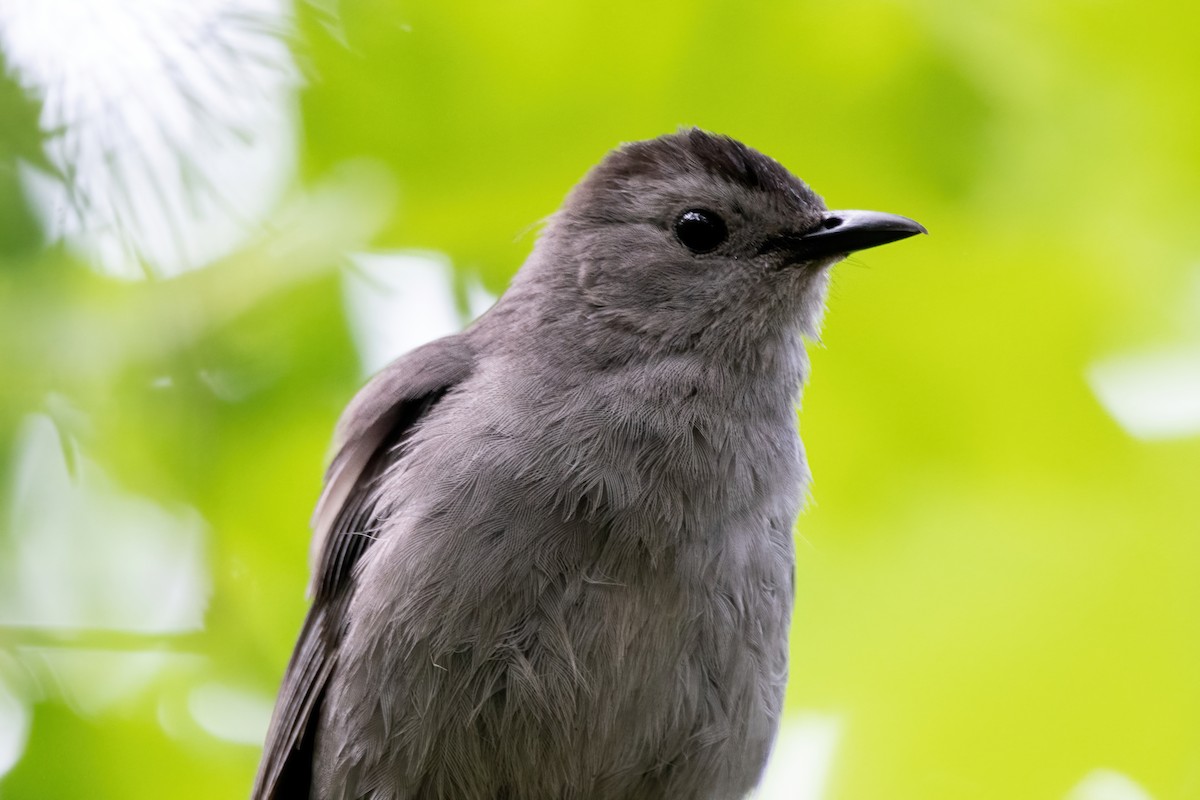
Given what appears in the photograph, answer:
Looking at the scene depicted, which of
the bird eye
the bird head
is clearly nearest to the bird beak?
the bird head

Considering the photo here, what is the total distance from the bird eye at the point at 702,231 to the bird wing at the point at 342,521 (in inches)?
22.8

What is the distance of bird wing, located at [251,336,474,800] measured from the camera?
9.05 feet

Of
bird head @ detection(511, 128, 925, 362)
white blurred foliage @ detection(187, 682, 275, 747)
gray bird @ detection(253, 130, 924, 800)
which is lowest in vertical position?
white blurred foliage @ detection(187, 682, 275, 747)

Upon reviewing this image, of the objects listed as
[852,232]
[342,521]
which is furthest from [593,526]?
[852,232]

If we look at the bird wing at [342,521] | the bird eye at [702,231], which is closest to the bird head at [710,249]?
the bird eye at [702,231]

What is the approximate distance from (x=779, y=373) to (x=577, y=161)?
817mm

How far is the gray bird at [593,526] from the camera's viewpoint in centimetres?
242

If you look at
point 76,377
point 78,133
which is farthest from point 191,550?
point 78,133

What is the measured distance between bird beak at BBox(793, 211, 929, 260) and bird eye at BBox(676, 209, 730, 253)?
183 millimetres

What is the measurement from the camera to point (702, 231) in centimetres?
290

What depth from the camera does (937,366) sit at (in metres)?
3.00

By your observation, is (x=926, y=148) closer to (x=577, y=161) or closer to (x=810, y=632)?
(x=577, y=161)

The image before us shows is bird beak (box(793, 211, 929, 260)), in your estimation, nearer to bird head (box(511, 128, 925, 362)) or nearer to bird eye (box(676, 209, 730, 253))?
→ bird head (box(511, 128, 925, 362))

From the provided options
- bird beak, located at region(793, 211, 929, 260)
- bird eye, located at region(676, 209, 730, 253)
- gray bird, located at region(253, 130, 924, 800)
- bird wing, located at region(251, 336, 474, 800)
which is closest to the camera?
gray bird, located at region(253, 130, 924, 800)
